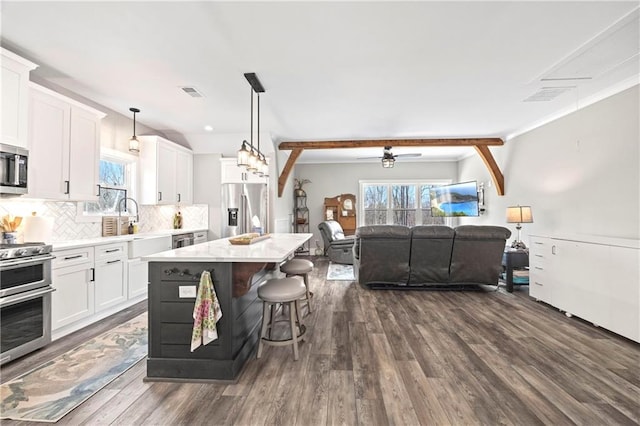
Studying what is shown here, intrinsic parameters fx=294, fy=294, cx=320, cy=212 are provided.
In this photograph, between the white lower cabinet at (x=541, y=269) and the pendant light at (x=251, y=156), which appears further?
the white lower cabinet at (x=541, y=269)

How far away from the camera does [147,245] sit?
3.95 m

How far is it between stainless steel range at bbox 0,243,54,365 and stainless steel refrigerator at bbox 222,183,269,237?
10.3ft

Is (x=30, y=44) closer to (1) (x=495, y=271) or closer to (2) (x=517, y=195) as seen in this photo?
(1) (x=495, y=271)

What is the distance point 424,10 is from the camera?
2158mm

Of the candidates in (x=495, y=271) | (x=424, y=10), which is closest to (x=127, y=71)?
(x=424, y=10)

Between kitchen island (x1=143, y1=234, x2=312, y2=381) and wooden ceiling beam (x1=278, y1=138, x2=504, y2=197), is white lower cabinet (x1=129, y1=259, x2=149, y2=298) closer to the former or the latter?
kitchen island (x1=143, y1=234, x2=312, y2=381)

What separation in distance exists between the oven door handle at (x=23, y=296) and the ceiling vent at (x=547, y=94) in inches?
224

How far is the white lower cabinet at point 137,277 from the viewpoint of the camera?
3729 mm

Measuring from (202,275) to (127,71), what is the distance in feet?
8.09

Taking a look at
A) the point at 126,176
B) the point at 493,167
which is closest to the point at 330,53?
the point at 126,176

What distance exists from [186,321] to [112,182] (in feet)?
10.8

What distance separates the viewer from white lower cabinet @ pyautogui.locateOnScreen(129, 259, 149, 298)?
3729 mm

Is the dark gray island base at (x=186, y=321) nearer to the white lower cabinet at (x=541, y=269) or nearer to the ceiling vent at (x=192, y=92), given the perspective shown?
the ceiling vent at (x=192, y=92)

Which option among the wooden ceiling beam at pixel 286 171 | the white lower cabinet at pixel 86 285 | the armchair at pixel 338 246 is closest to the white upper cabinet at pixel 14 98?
the white lower cabinet at pixel 86 285
